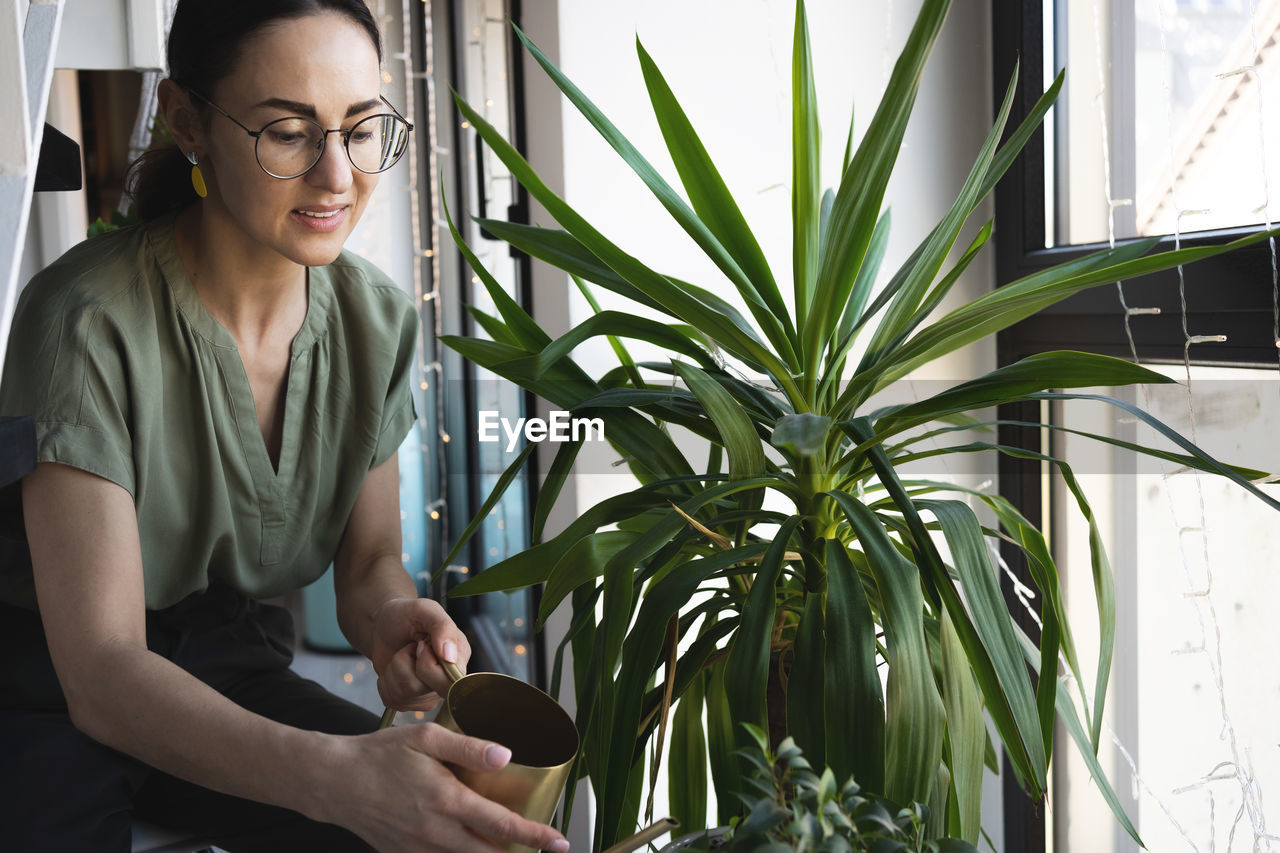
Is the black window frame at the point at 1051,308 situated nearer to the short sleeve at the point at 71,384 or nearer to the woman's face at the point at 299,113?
the woman's face at the point at 299,113

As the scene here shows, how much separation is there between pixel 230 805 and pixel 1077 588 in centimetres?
117

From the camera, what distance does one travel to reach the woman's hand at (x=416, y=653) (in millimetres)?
984

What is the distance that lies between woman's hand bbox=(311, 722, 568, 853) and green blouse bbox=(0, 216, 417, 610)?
0.45m

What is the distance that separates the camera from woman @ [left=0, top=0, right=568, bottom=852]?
0.97 m

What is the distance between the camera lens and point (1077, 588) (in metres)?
1.52

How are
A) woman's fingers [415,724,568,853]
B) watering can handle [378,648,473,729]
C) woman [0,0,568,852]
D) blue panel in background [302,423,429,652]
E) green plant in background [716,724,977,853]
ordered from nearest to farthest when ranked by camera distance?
green plant in background [716,724,977,853] → woman's fingers [415,724,568,853] → watering can handle [378,648,473,729] → woman [0,0,568,852] → blue panel in background [302,423,429,652]

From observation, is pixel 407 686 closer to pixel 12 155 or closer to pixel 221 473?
pixel 221 473

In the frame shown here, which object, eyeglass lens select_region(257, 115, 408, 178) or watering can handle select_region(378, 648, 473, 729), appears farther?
eyeglass lens select_region(257, 115, 408, 178)

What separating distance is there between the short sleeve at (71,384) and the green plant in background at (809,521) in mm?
363

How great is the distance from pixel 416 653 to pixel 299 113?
554 mm

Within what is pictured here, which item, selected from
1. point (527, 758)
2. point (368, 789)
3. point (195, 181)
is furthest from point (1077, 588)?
point (195, 181)

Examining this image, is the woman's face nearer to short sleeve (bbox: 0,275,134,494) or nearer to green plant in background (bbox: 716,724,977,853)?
short sleeve (bbox: 0,275,134,494)

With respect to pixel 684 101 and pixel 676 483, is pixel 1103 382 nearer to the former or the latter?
pixel 676 483

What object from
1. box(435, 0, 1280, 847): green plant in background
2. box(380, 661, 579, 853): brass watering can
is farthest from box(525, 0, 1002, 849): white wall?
box(380, 661, 579, 853): brass watering can
